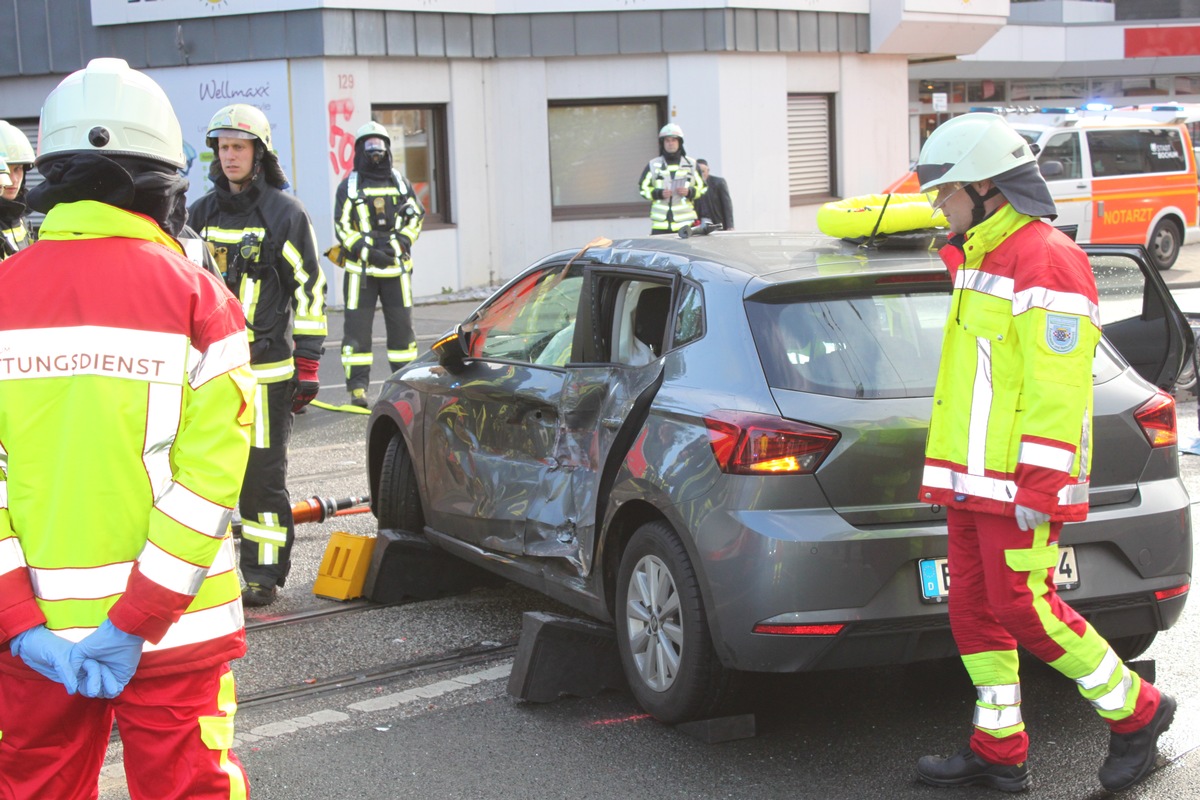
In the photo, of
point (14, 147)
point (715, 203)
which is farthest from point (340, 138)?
point (14, 147)

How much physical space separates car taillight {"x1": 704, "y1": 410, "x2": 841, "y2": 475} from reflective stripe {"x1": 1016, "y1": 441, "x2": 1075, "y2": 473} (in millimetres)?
585

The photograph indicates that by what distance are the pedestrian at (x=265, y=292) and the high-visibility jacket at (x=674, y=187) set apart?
9.88 metres

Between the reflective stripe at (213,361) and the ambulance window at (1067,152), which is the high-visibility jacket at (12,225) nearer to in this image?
the reflective stripe at (213,361)

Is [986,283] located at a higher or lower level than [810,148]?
lower

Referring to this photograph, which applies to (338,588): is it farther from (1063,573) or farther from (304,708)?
(1063,573)

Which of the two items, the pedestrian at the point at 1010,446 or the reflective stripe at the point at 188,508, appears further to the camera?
the pedestrian at the point at 1010,446

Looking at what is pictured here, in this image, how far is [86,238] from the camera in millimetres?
2865

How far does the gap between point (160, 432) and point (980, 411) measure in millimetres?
2172

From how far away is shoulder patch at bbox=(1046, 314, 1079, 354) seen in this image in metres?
3.78

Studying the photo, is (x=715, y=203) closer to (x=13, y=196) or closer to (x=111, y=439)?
(x=13, y=196)

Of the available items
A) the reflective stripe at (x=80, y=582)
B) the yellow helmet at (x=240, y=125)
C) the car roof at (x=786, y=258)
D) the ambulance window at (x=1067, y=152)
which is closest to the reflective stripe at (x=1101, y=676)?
the car roof at (x=786, y=258)

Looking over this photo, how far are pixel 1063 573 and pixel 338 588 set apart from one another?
3155 millimetres

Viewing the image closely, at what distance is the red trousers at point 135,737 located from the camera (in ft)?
9.31

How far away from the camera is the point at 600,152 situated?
20531 millimetres
